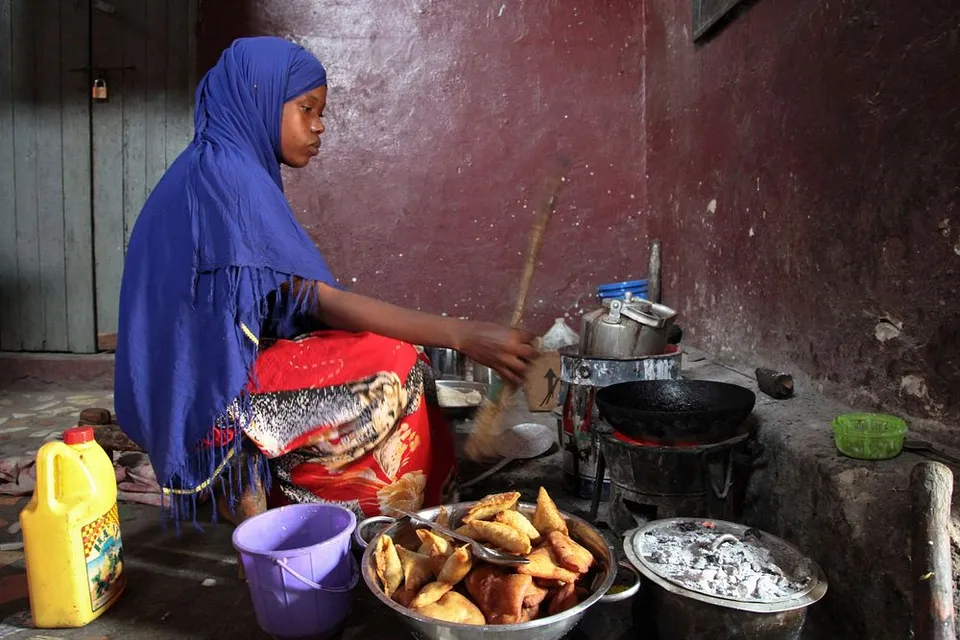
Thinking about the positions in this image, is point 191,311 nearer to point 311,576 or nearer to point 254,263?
point 254,263

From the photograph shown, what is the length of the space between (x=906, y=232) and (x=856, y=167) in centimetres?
33

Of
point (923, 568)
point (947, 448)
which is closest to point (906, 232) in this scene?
point (947, 448)

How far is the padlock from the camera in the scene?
182 inches

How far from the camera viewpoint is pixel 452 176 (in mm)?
4566

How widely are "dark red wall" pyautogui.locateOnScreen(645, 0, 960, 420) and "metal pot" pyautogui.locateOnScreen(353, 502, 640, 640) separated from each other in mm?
995

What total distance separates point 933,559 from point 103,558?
2043mm

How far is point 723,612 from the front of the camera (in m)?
1.42

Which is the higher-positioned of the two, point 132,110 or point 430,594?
point 132,110

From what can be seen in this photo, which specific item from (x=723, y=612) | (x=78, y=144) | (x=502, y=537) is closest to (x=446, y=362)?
(x=502, y=537)

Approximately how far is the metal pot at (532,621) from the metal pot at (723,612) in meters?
0.08

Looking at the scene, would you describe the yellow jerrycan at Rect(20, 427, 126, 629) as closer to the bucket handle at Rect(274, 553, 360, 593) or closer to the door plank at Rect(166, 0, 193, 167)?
the bucket handle at Rect(274, 553, 360, 593)

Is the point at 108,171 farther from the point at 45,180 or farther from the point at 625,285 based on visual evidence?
the point at 625,285

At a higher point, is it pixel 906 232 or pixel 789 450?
pixel 906 232

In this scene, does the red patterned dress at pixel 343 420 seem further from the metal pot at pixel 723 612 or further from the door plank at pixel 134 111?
the door plank at pixel 134 111
